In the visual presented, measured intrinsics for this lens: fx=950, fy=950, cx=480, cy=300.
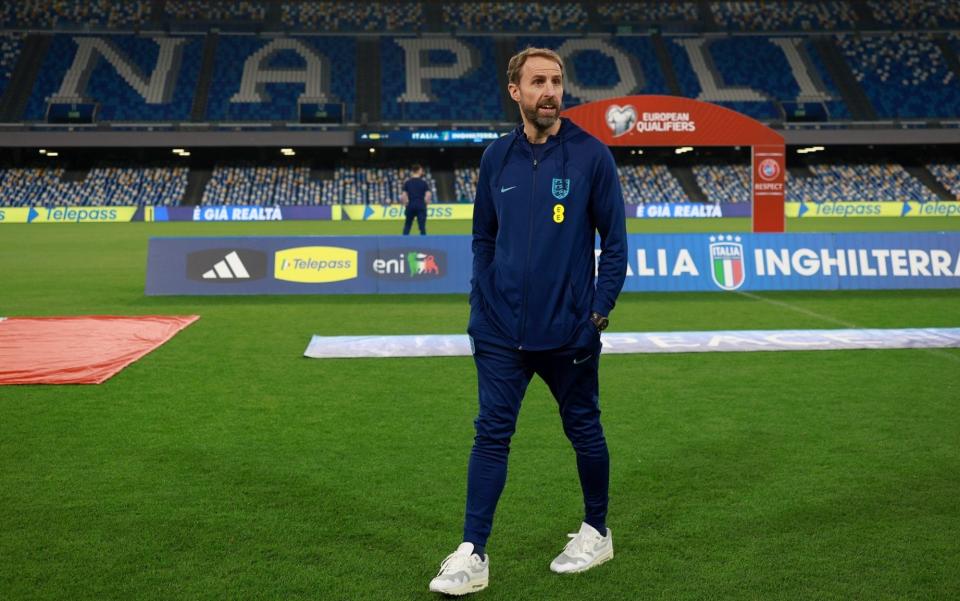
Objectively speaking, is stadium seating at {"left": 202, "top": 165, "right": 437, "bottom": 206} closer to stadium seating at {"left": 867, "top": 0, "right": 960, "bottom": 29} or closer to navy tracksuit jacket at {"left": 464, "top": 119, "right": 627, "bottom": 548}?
stadium seating at {"left": 867, "top": 0, "right": 960, "bottom": 29}

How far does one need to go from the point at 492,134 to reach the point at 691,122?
113ft

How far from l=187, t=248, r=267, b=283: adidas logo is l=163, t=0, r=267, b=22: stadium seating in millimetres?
47578

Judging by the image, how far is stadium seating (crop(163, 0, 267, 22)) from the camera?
58531 mm

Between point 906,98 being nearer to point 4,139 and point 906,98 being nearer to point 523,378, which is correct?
point 4,139

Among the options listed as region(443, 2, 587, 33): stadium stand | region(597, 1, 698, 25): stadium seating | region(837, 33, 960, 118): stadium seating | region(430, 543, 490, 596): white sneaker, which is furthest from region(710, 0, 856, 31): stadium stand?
region(430, 543, 490, 596): white sneaker

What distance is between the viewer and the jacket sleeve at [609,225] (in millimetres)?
3902

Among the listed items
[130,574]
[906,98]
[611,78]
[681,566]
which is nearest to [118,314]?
[130,574]

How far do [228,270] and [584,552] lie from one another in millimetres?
12278

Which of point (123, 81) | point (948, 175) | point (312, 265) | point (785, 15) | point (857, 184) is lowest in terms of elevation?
point (312, 265)

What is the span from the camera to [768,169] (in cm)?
1733

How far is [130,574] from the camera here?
4152 mm

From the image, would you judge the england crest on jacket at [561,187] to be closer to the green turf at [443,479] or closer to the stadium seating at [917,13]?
the green turf at [443,479]

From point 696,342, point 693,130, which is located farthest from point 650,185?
point 696,342

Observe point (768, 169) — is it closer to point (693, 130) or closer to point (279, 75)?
point (693, 130)
